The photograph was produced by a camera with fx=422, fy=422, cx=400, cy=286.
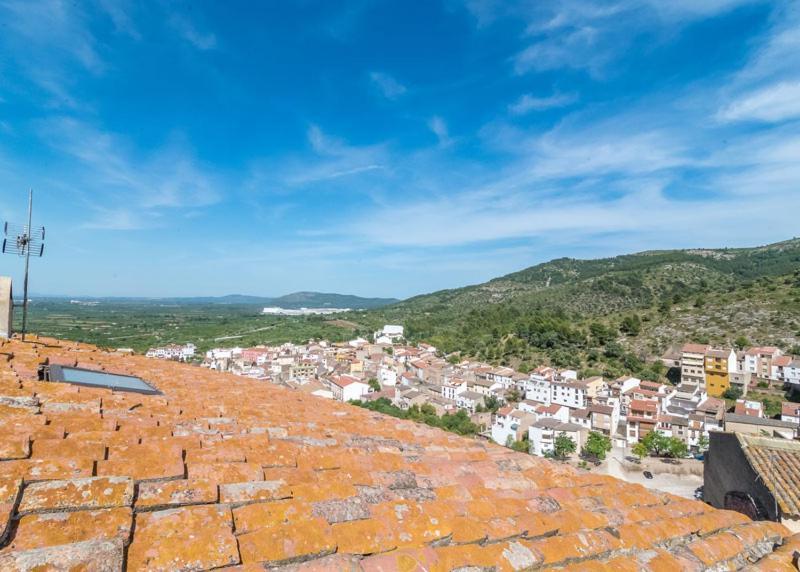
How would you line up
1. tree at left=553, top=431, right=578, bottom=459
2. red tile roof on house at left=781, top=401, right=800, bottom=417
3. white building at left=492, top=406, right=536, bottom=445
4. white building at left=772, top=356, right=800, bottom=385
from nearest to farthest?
red tile roof on house at left=781, top=401, right=800, bottom=417 → tree at left=553, top=431, right=578, bottom=459 → white building at left=492, top=406, right=536, bottom=445 → white building at left=772, top=356, right=800, bottom=385

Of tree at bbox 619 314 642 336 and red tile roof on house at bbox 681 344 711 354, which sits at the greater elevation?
tree at bbox 619 314 642 336

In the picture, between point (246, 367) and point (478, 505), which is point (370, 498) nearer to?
point (478, 505)

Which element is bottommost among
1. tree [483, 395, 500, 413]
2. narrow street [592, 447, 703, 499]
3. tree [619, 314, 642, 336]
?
narrow street [592, 447, 703, 499]

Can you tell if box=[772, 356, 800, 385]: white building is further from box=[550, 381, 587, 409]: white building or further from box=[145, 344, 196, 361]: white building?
box=[145, 344, 196, 361]: white building

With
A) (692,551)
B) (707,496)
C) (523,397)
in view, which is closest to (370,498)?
(692,551)

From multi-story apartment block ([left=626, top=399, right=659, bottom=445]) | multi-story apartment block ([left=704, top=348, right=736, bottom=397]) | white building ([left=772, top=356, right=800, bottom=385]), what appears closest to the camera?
multi-story apartment block ([left=626, top=399, right=659, bottom=445])

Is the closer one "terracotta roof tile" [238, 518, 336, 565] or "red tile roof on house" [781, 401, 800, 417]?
"terracotta roof tile" [238, 518, 336, 565]

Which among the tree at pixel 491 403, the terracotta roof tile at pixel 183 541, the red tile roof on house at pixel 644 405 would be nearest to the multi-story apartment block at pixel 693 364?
the red tile roof on house at pixel 644 405

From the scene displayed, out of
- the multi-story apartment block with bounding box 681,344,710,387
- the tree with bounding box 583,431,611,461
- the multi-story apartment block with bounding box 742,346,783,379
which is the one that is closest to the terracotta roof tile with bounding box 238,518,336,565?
the tree with bounding box 583,431,611,461
